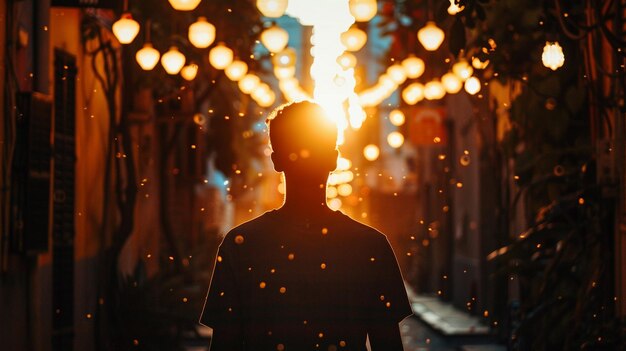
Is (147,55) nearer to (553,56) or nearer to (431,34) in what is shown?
(431,34)

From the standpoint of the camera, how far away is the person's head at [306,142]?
4277 mm

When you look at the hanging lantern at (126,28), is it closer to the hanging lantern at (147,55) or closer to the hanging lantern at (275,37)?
the hanging lantern at (147,55)

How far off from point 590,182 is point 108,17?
5848 mm

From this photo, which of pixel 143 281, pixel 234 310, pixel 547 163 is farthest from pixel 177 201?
pixel 234 310

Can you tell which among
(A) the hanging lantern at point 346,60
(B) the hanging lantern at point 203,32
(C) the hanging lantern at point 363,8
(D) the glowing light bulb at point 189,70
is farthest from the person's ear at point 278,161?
(A) the hanging lantern at point 346,60

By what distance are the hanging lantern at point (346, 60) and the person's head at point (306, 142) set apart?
14561 mm

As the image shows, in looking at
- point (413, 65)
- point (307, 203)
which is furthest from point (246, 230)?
point (413, 65)

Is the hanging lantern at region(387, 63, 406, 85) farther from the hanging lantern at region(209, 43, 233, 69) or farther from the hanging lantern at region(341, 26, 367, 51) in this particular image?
the hanging lantern at region(209, 43, 233, 69)

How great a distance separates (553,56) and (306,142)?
6.43 m

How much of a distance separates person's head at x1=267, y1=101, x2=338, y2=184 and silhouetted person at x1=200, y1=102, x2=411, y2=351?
153mm

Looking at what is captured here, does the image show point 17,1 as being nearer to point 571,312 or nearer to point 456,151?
point 571,312

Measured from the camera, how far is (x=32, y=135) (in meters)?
10.8

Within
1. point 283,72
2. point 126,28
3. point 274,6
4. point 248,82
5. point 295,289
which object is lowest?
point 295,289

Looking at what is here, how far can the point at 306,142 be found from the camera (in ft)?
14.1
